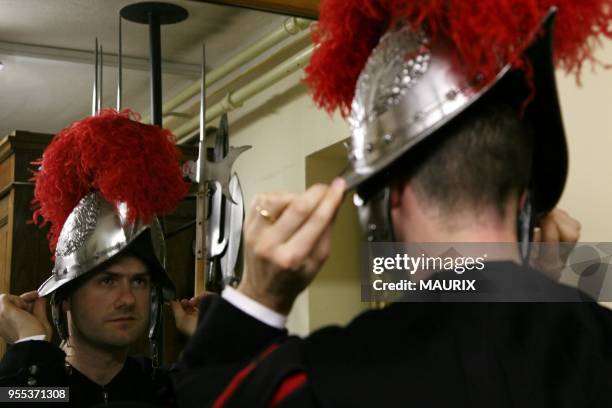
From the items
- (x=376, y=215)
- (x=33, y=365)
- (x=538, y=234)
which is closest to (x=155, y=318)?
(x=33, y=365)

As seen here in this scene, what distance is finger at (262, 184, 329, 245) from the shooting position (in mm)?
777

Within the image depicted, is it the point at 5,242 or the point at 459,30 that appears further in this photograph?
the point at 5,242

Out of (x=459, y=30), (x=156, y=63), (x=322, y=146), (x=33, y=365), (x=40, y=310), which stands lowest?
(x=33, y=365)

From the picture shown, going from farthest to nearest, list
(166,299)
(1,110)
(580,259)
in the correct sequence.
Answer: (1,110), (166,299), (580,259)

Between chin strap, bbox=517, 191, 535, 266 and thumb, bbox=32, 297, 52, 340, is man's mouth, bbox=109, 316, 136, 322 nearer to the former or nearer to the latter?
thumb, bbox=32, 297, 52, 340

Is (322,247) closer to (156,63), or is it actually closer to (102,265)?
(102,265)

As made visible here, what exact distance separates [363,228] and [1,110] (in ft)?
5.13

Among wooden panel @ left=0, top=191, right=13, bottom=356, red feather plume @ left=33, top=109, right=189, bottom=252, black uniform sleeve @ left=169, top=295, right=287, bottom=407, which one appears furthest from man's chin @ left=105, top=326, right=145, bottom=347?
black uniform sleeve @ left=169, top=295, right=287, bottom=407

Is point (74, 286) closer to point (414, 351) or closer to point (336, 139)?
point (336, 139)

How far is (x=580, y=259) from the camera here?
148 centimetres

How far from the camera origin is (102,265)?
1.90 m

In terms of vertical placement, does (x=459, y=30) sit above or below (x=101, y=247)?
above

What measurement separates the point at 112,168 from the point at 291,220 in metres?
1.24

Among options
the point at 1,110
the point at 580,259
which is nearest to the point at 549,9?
the point at 580,259
